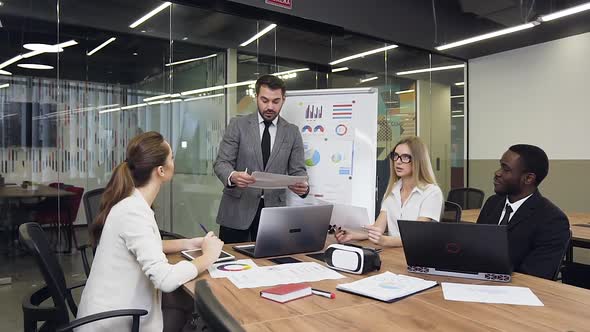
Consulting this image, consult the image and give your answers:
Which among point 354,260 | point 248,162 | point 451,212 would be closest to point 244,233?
point 248,162

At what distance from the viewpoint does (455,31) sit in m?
6.53

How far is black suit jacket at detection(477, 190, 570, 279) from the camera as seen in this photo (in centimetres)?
193

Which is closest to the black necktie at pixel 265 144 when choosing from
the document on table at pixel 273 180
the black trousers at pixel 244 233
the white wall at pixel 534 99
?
the black trousers at pixel 244 233

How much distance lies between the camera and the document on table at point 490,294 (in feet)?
4.86

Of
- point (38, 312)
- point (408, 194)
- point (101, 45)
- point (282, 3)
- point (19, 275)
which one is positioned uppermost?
point (282, 3)

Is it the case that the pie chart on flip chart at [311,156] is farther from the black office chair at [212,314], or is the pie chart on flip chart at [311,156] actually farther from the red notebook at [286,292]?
the black office chair at [212,314]

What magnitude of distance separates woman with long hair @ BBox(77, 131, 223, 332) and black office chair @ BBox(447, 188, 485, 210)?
363 centimetres

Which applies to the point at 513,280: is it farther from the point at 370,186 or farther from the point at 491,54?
the point at 491,54

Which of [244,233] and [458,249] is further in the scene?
[244,233]

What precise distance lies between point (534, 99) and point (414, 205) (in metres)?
4.86

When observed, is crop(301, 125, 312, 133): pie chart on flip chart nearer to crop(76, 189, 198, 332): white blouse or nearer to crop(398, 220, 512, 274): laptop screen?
crop(398, 220, 512, 274): laptop screen

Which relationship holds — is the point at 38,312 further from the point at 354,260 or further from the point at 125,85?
the point at 125,85

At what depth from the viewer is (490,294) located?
1553 millimetres

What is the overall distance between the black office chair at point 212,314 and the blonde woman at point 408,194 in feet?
5.49
